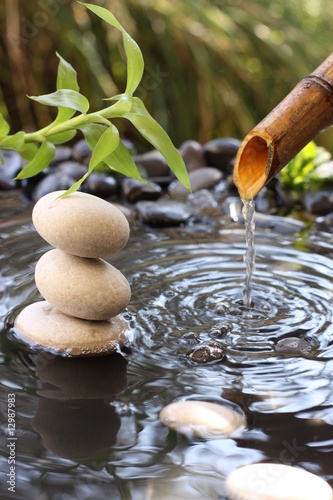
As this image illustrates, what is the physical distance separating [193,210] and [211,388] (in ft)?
3.52

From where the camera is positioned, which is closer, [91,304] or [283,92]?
[91,304]

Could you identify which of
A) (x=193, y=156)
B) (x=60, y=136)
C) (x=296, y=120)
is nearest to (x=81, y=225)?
(x=60, y=136)

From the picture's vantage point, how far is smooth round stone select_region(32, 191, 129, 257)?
1213mm

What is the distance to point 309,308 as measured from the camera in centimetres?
142

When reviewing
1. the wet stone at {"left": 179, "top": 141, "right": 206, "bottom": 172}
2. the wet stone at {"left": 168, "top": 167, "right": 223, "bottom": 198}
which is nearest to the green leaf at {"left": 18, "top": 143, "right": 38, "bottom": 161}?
the wet stone at {"left": 168, "top": 167, "right": 223, "bottom": 198}

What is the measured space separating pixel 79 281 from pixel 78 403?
0.86 feet

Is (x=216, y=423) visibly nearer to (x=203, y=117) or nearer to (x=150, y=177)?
(x=150, y=177)

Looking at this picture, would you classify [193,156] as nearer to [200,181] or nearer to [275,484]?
[200,181]

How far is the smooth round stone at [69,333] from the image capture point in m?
1.22

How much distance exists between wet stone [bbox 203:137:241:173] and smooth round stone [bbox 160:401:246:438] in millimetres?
1628

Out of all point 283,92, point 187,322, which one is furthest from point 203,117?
point 187,322

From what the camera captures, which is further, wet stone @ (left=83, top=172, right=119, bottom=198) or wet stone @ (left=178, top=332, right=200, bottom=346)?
wet stone @ (left=83, top=172, right=119, bottom=198)

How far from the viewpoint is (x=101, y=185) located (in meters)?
2.27

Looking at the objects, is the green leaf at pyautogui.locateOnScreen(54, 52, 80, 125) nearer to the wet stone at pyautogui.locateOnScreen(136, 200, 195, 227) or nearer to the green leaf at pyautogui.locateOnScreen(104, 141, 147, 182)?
the green leaf at pyautogui.locateOnScreen(104, 141, 147, 182)
